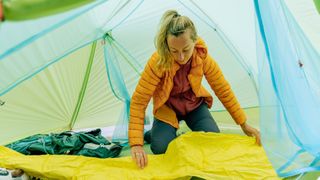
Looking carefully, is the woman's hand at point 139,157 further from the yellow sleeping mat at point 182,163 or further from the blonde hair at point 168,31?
the blonde hair at point 168,31

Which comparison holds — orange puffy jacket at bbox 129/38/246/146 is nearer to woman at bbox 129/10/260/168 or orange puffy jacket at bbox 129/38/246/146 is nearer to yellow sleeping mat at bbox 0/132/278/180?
woman at bbox 129/10/260/168

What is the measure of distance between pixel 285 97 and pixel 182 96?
519mm

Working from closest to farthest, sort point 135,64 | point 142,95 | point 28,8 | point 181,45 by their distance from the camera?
1. point 28,8
2. point 181,45
3. point 142,95
4. point 135,64

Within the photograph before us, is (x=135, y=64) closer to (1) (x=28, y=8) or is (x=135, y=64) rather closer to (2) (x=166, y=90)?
(2) (x=166, y=90)

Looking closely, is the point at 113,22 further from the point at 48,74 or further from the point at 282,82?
the point at 282,82

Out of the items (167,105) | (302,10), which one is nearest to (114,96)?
(167,105)

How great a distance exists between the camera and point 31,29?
1141 mm

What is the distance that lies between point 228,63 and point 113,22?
52cm

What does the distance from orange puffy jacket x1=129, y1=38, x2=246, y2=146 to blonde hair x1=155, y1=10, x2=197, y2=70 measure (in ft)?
0.14

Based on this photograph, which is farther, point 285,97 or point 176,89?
point 176,89

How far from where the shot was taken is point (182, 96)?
1.72 metres

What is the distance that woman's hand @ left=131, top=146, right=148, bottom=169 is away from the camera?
1.46m

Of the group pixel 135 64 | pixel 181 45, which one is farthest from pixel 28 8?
pixel 135 64

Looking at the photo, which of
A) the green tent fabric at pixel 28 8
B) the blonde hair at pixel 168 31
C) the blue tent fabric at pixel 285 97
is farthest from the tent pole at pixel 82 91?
the green tent fabric at pixel 28 8
